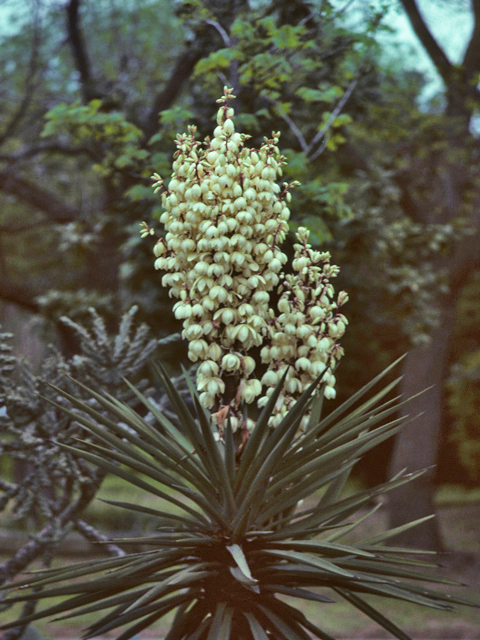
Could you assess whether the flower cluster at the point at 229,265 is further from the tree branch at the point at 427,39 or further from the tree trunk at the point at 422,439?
the tree branch at the point at 427,39

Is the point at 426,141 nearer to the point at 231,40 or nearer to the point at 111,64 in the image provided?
the point at 231,40

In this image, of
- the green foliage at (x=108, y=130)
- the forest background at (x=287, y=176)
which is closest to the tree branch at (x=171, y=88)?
the forest background at (x=287, y=176)

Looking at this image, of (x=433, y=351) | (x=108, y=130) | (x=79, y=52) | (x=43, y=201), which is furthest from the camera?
(x=43, y=201)

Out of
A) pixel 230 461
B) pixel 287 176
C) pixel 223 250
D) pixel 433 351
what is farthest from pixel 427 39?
pixel 230 461

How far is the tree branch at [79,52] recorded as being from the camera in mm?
7472

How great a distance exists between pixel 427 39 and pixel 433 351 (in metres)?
4.01

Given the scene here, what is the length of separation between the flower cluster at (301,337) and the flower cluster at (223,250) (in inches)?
5.1

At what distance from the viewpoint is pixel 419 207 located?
8.67 metres

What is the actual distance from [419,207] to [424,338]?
89.7 inches

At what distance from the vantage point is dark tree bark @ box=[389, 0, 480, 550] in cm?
831

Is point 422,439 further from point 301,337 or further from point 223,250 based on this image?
point 223,250

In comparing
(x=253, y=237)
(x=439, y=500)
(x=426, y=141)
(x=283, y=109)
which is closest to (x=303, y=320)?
(x=253, y=237)

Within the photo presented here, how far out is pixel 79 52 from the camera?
311 inches

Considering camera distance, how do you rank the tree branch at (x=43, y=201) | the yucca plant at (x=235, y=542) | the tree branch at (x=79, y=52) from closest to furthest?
the yucca plant at (x=235, y=542) → the tree branch at (x=79, y=52) → the tree branch at (x=43, y=201)
